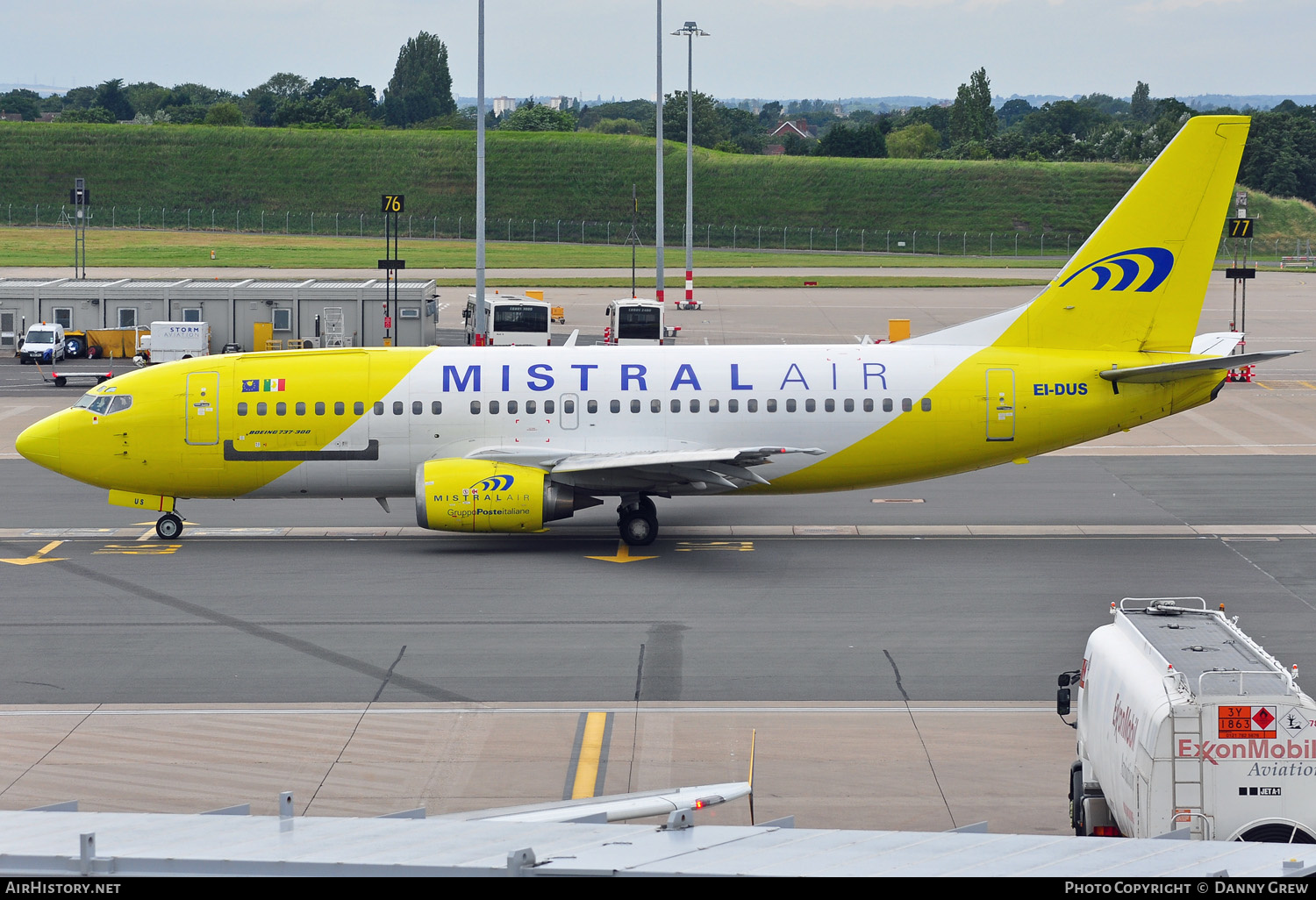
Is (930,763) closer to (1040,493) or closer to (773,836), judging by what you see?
(773,836)

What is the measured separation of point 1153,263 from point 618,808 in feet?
79.9

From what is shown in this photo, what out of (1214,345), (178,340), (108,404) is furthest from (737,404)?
(178,340)

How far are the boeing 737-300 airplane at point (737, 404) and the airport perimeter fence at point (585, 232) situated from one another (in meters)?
107

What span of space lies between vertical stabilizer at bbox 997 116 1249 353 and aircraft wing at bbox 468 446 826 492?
612 centimetres

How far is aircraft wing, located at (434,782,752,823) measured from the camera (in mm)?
8992

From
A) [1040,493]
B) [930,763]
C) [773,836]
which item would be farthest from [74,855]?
[1040,493]

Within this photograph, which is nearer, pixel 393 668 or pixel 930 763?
pixel 930 763

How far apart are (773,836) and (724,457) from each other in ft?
63.8

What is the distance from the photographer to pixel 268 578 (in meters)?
27.4

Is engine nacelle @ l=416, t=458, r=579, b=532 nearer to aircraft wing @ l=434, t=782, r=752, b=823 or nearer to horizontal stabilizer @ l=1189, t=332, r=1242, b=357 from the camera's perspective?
horizontal stabilizer @ l=1189, t=332, r=1242, b=357

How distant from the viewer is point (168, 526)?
3106 cm

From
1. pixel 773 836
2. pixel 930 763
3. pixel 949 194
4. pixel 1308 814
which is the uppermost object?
pixel 949 194

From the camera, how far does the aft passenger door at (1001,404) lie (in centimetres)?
2975

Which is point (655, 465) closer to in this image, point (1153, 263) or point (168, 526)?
point (168, 526)
